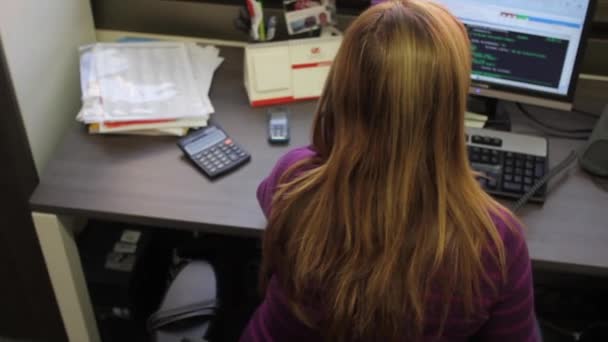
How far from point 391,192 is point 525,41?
650 millimetres

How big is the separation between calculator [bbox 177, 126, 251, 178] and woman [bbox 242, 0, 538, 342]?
34 centimetres

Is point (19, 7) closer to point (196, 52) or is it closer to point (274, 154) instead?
point (196, 52)

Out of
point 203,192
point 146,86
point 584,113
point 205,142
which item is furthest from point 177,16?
point 584,113

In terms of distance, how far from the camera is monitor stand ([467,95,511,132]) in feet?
4.84

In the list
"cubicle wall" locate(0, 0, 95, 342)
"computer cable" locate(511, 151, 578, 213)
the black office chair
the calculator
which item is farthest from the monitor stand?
"cubicle wall" locate(0, 0, 95, 342)

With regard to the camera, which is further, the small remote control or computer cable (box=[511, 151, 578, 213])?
the small remote control

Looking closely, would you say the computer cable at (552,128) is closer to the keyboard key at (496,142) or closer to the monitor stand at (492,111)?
the monitor stand at (492,111)

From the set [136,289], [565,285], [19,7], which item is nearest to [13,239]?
[136,289]

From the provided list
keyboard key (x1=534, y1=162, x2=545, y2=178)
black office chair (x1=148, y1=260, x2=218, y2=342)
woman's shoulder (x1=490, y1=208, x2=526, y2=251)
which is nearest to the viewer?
woman's shoulder (x1=490, y1=208, x2=526, y2=251)

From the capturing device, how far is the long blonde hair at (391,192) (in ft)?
2.76

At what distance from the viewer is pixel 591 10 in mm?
1309

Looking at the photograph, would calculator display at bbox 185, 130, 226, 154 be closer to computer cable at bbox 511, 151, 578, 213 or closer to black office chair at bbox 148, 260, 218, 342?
black office chair at bbox 148, 260, 218, 342

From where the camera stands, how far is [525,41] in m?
1.38

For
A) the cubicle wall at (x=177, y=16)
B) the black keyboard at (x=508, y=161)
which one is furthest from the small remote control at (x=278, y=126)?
the black keyboard at (x=508, y=161)
